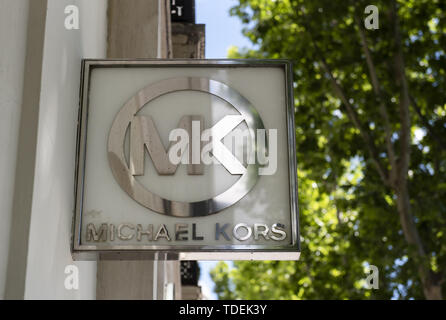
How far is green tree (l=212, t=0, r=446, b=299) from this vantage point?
9688 millimetres

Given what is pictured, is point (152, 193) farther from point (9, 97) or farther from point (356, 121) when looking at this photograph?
point (356, 121)

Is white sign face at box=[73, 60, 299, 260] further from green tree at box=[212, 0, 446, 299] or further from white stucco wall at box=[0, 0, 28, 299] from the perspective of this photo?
green tree at box=[212, 0, 446, 299]

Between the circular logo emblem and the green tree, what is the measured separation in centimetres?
682

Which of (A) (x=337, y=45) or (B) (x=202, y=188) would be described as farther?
(A) (x=337, y=45)

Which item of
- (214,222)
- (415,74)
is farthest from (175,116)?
(415,74)

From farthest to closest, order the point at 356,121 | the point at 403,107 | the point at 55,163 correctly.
→ the point at 356,121
the point at 403,107
the point at 55,163

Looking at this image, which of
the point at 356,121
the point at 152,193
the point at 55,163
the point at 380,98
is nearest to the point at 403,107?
the point at 380,98

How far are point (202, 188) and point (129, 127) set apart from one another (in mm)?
456

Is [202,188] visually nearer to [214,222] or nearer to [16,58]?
[214,222]

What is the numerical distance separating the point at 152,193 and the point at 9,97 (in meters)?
0.79

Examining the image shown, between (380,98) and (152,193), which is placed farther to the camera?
(380,98)

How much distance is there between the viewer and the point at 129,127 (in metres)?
2.94

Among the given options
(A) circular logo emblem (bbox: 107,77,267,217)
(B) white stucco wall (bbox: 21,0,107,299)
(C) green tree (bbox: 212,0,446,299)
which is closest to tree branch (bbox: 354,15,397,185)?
(C) green tree (bbox: 212,0,446,299)

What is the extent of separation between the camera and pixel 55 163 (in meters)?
2.61
